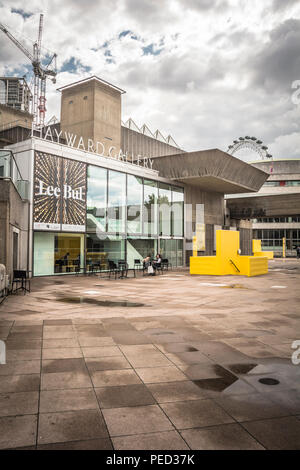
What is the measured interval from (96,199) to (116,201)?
6.41ft

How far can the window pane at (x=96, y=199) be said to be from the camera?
23.1 meters

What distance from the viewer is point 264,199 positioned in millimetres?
39750

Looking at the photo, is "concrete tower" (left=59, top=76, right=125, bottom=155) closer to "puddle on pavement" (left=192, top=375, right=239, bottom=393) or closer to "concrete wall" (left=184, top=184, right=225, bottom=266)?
"concrete wall" (left=184, top=184, right=225, bottom=266)

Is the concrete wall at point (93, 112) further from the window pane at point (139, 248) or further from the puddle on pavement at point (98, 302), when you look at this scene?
the puddle on pavement at point (98, 302)

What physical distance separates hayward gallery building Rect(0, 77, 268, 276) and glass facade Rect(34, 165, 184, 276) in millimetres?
66

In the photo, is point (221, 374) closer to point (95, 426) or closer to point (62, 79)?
point (95, 426)

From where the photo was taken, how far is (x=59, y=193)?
Answer: 21.2 meters

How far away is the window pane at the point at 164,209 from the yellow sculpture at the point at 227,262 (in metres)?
6.86

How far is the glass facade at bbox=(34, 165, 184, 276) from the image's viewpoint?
2131 cm

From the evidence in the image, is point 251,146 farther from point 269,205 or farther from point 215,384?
point 215,384

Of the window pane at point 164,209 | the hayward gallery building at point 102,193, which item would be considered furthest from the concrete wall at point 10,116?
the window pane at point 164,209

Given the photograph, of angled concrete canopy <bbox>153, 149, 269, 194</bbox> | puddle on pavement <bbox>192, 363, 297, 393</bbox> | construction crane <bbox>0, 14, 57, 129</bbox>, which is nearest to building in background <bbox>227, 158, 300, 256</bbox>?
angled concrete canopy <bbox>153, 149, 269, 194</bbox>
